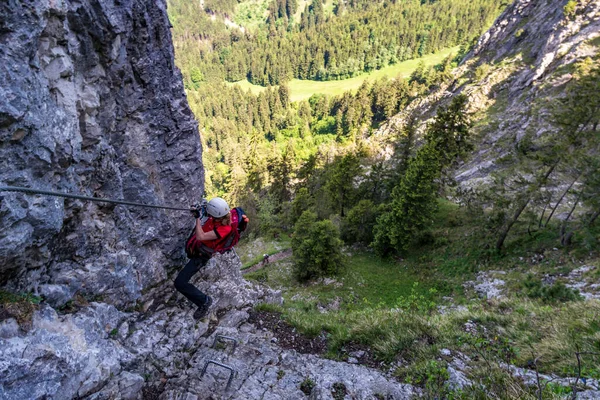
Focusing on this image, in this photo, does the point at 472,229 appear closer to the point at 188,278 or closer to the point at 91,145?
the point at 188,278

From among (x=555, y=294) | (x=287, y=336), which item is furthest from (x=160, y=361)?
(x=555, y=294)

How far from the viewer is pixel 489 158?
43844 millimetres

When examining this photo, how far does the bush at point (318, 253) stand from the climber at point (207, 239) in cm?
1804

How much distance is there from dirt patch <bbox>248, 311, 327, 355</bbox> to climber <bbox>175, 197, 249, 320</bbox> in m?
1.83

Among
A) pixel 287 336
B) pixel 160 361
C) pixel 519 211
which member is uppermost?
pixel 160 361

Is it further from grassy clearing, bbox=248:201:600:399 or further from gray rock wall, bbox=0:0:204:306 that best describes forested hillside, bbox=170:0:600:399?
gray rock wall, bbox=0:0:204:306

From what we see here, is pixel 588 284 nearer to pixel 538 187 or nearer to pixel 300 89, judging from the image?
pixel 538 187

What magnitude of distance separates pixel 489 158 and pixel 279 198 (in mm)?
33587

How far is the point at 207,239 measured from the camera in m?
7.09

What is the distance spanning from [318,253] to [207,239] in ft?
63.4

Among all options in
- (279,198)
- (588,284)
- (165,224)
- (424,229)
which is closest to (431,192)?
(424,229)

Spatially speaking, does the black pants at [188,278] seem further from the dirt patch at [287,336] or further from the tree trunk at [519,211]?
the tree trunk at [519,211]

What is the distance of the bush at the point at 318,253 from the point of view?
25688mm

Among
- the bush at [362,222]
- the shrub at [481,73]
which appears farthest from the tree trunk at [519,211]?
the shrub at [481,73]
